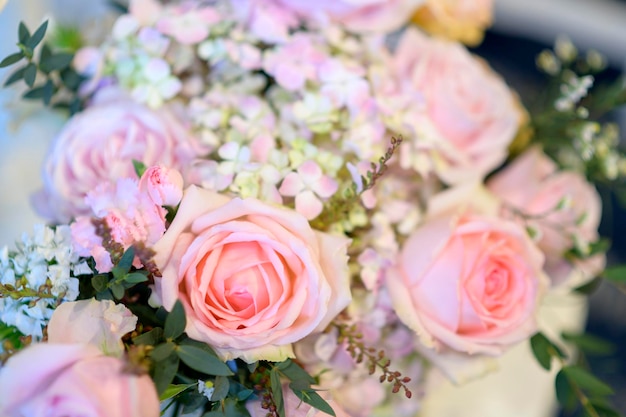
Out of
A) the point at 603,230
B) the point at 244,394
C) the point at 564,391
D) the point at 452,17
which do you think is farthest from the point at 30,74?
the point at 603,230

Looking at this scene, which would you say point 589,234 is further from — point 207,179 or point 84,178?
point 84,178

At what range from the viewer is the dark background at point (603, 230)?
0.99m

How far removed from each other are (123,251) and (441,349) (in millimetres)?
320

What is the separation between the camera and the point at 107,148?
1.82ft

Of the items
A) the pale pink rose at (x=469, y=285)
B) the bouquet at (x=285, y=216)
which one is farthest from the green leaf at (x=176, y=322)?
the pale pink rose at (x=469, y=285)

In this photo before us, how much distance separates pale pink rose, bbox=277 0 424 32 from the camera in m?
0.64

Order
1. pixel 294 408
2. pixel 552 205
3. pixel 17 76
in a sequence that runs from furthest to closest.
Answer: pixel 552 205, pixel 17 76, pixel 294 408

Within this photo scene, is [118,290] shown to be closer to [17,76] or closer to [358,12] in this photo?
[17,76]

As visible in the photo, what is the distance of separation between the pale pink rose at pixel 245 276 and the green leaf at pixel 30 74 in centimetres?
24

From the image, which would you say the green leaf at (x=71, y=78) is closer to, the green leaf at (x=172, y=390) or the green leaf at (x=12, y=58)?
the green leaf at (x=12, y=58)

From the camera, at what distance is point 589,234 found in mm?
710

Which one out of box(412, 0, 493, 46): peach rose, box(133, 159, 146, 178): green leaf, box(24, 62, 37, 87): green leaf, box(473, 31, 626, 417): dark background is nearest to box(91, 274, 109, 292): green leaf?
box(133, 159, 146, 178): green leaf

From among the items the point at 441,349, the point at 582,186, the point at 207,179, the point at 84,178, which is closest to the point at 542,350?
the point at 441,349

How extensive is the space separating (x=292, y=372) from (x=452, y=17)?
531mm
